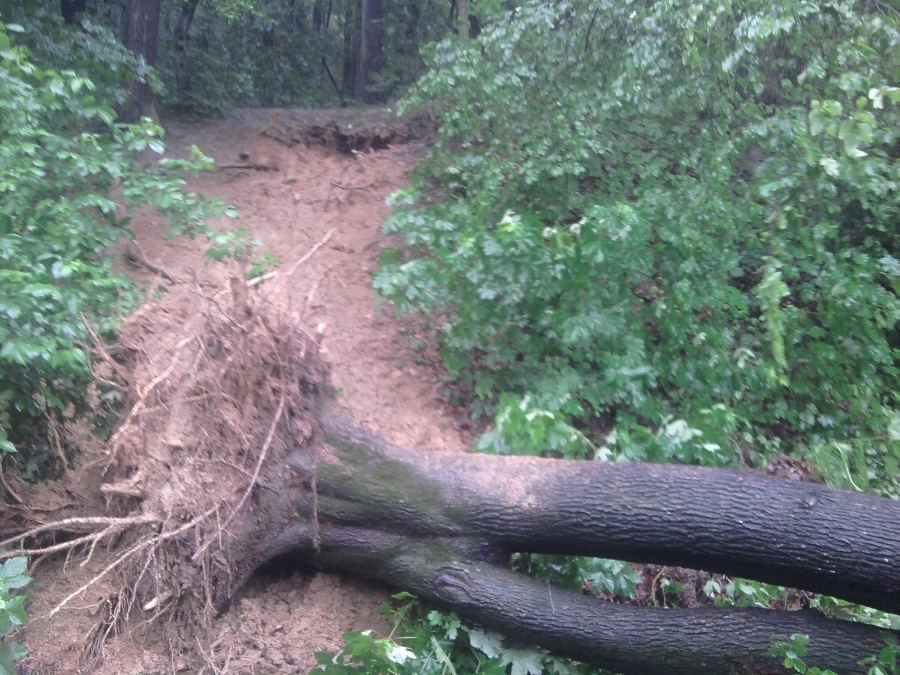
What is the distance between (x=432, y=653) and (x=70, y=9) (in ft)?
28.4

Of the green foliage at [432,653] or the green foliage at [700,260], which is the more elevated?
the green foliage at [700,260]

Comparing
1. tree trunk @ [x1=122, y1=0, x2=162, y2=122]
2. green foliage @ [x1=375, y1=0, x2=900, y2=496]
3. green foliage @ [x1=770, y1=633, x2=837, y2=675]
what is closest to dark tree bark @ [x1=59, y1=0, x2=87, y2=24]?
tree trunk @ [x1=122, y1=0, x2=162, y2=122]

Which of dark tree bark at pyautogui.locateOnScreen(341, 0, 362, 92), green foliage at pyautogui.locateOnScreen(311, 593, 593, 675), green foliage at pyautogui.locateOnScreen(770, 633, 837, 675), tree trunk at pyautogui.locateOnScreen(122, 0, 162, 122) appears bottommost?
green foliage at pyautogui.locateOnScreen(311, 593, 593, 675)

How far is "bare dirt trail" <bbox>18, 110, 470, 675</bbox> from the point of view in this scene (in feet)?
13.9

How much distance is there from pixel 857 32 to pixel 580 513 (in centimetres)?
460

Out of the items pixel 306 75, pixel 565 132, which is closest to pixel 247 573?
pixel 565 132

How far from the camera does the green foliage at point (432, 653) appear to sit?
3.84 meters

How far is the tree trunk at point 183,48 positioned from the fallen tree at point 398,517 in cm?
675

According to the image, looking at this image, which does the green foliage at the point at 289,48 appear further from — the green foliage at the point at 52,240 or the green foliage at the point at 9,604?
the green foliage at the point at 9,604

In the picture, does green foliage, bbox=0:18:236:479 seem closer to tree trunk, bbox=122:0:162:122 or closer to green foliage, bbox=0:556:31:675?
green foliage, bbox=0:556:31:675

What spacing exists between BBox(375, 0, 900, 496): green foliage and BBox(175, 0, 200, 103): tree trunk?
5245mm

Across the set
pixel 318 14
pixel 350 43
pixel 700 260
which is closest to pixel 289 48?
pixel 350 43

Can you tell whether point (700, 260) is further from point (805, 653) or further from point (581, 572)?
point (805, 653)

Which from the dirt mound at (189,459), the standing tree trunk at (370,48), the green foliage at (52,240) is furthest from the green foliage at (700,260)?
the standing tree trunk at (370,48)
